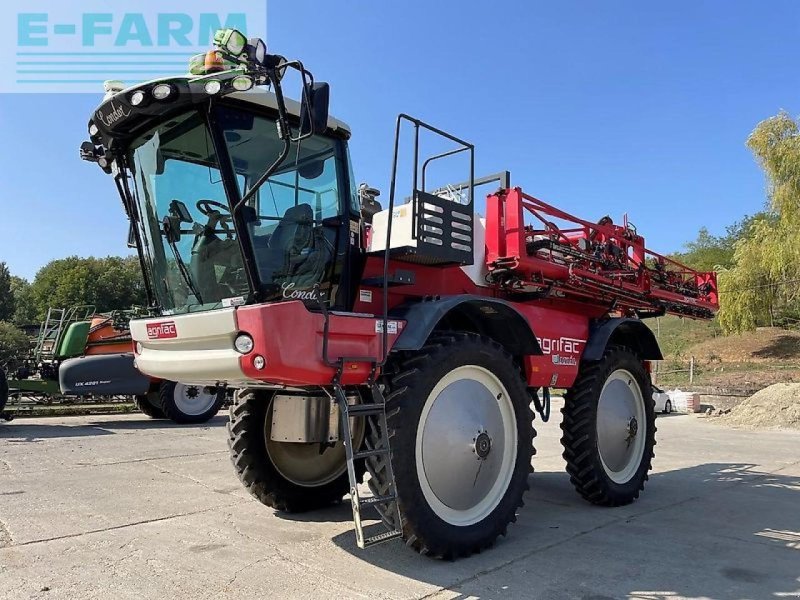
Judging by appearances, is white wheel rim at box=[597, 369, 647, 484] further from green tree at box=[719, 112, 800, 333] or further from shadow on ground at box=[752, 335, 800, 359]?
shadow on ground at box=[752, 335, 800, 359]

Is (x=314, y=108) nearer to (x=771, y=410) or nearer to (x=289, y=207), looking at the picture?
(x=289, y=207)

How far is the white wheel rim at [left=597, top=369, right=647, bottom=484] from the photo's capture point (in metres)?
5.88

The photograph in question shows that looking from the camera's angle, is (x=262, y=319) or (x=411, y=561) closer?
(x=262, y=319)

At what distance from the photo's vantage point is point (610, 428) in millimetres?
5926

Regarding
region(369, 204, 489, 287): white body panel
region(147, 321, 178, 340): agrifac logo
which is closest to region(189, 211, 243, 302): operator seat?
region(147, 321, 178, 340): agrifac logo

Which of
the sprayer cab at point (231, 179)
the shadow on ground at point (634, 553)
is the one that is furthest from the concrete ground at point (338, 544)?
the sprayer cab at point (231, 179)

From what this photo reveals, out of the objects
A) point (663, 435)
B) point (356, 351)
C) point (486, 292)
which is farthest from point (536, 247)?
point (663, 435)

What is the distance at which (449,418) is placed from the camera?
14.0 ft

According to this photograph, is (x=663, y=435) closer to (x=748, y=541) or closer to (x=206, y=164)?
(x=748, y=541)

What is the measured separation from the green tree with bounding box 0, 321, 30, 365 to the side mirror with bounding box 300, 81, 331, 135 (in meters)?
12.4

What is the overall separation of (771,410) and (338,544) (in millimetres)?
13151

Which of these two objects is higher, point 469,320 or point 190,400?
point 469,320

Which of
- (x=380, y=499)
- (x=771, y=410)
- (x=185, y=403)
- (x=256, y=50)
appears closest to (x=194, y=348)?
(x=380, y=499)

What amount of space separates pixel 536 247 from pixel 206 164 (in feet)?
9.17
